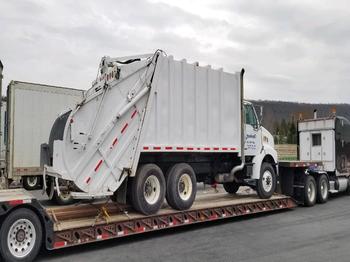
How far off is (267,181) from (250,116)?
1999 millimetres

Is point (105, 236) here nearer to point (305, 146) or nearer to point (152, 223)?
point (152, 223)

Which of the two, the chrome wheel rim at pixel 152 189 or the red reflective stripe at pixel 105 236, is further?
the chrome wheel rim at pixel 152 189

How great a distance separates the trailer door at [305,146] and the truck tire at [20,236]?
13278 mm

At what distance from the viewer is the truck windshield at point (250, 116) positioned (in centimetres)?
1308

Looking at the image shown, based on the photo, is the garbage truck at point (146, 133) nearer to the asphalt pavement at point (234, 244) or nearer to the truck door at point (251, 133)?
the truck door at point (251, 133)

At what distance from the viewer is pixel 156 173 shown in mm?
10203

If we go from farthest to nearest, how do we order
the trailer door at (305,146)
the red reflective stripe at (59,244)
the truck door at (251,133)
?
the trailer door at (305,146) → the truck door at (251,133) → the red reflective stripe at (59,244)

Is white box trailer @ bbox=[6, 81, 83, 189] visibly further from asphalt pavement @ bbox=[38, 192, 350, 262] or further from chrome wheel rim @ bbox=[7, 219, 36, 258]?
chrome wheel rim @ bbox=[7, 219, 36, 258]

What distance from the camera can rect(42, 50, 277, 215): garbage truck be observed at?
9.35 m

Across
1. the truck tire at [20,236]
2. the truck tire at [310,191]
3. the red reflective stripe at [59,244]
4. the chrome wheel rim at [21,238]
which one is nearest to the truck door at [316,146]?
the truck tire at [310,191]

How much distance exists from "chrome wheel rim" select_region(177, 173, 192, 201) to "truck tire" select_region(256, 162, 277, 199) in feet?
9.89

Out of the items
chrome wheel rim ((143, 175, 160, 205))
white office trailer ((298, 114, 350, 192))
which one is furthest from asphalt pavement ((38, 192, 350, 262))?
white office trailer ((298, 114, 350, 192))

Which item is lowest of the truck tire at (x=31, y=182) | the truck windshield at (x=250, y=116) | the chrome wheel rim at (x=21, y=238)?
the chrome wheel rim at (x=21, y=238)

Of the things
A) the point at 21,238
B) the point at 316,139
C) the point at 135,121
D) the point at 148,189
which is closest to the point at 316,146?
the point at 316,139
